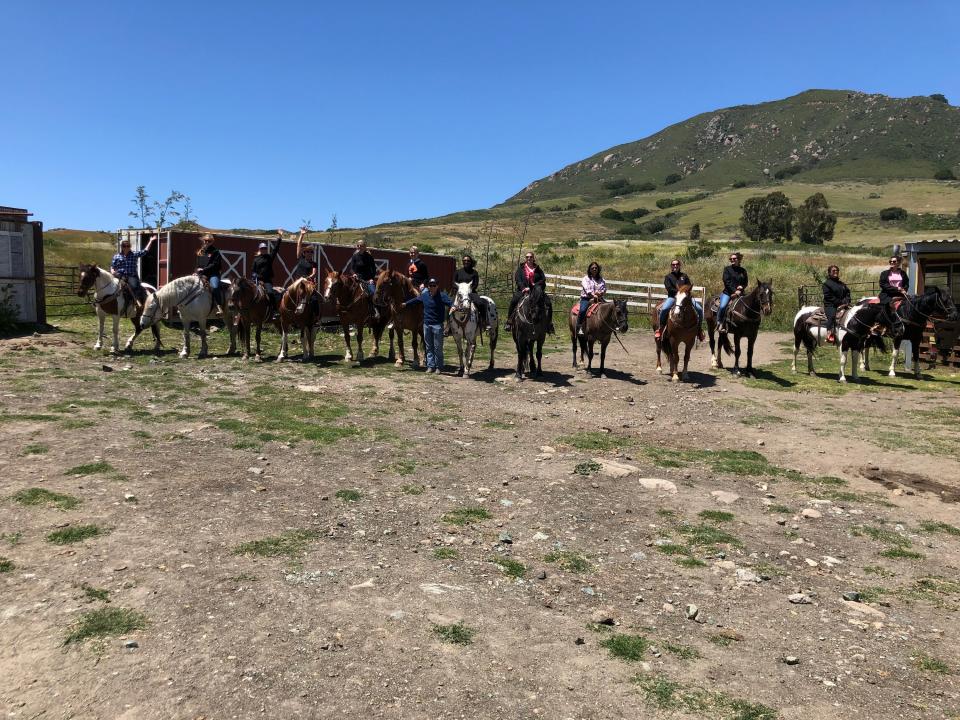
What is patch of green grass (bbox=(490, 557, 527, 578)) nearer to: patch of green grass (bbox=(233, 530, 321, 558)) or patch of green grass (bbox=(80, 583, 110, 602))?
patch of green grass (bbox=(233, 530, 321, 558))

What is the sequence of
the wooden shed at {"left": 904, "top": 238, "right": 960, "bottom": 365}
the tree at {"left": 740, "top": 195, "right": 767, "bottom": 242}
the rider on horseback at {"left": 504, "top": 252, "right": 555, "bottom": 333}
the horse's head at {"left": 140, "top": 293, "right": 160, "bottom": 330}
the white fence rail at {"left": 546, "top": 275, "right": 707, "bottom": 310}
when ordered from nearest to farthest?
1. the rider on horseback at {"left": 504, "top": 252, "right": 555, "bottom": 333}
2. the horse's head at {"left": 140, "top": 293, "right": 160, "bottom": 330}
3. the wooden shed at {"left": 904, "top": 238, "right": 960, "bottom": 365}
4. the white fence rail at {"left": 546, "top": 275, "right": 707, "bottom": 310}
5. the tree at {"left": 740, "top": 195, "right": 767, "bottom": 242}

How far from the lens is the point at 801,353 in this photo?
22719mm

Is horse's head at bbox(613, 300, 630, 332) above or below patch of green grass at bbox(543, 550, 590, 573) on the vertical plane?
above

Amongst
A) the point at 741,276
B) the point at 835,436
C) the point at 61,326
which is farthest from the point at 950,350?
the point at 61,326

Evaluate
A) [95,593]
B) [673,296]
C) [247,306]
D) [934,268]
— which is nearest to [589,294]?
[673,296]

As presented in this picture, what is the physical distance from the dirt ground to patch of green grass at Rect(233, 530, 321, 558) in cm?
3

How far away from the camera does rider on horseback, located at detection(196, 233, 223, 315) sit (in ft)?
57.9

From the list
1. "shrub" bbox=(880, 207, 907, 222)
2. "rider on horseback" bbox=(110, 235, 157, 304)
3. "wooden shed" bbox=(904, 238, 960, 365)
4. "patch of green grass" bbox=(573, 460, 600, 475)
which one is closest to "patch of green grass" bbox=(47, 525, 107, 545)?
"patch of green grass" bbox=(573, 460, 600, 475)

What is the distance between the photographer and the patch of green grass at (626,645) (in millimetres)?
4824

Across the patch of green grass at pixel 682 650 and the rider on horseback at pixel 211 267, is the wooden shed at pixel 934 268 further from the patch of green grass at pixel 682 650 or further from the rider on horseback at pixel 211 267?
the rider on horseback at pixel 211 267

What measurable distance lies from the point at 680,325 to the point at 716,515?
9.27m

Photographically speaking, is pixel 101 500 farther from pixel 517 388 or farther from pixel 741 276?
pixel 741 276

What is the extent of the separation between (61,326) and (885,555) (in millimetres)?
23826

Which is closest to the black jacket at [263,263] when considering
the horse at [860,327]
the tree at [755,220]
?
the horse at [860,327]
